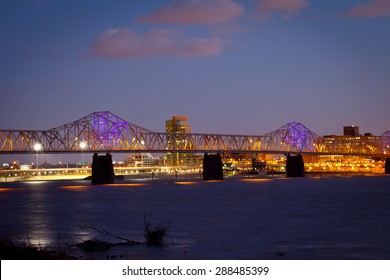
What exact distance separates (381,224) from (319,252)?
555 inches

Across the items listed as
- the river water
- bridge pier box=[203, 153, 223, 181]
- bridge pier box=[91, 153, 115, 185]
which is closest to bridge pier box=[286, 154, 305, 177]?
bridge pier box=[203, 153, 223, 181]

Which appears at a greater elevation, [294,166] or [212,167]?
[212,167]

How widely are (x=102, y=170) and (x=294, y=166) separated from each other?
178ft

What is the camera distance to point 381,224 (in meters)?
40.2

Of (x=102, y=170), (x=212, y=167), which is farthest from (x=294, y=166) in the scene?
(x=102, y=170)

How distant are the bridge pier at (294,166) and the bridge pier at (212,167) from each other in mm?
27190

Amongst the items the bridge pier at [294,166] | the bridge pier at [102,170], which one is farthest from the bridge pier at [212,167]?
the bridge pier at [294,166]

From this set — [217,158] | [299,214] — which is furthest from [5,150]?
[299,214]

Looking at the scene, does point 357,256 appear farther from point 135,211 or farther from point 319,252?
point 135,211

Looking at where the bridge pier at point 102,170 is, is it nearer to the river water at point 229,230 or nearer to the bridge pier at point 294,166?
the bridge pier at point 294,166

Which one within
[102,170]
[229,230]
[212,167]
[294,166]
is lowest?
[229,230]

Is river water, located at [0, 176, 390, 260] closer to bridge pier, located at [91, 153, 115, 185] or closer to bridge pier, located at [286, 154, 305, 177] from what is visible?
bridge pier, located at [91, 153, 115, 185]

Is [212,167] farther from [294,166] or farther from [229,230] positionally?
[229,230]

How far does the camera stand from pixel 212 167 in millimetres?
141625
